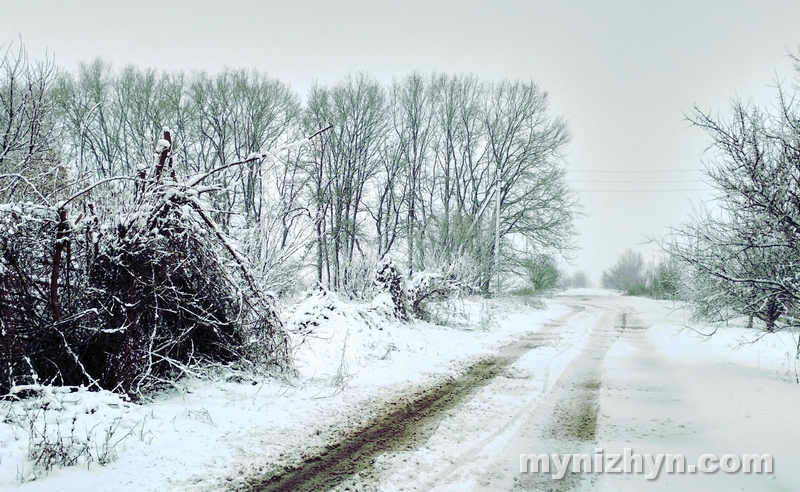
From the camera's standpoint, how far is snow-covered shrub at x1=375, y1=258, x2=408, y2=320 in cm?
1399

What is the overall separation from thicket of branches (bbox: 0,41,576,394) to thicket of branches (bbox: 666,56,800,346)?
265 inches

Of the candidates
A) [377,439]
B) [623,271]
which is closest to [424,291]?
[377,439]

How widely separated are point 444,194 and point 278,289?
80.4 feet

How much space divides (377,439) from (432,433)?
24.1 inches

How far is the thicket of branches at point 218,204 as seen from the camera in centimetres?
518

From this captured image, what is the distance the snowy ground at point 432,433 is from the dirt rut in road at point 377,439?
16 centimetres

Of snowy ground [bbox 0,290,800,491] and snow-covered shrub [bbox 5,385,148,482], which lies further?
snowy ground [bbox 0,290,800,491]

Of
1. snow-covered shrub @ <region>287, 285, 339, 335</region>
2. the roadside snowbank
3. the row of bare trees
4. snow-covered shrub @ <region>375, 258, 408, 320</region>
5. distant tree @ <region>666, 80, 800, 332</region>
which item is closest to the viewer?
the roadside snowbank

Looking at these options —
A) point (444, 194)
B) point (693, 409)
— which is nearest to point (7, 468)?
point (693, 409)

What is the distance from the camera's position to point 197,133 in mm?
28375

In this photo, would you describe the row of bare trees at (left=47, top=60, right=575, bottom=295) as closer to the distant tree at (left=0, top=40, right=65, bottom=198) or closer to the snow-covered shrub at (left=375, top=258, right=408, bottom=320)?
the snow-covered shrub at (left=375, top=258, right=408, bottom=320)

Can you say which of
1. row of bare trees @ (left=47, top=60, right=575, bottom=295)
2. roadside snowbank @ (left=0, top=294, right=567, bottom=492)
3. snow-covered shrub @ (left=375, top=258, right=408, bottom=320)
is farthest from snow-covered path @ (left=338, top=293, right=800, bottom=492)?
row of bare trees @ (left=47, top=60, right=575, bottom=295)

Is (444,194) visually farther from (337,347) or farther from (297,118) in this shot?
(337,347)

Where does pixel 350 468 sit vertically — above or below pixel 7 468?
below
